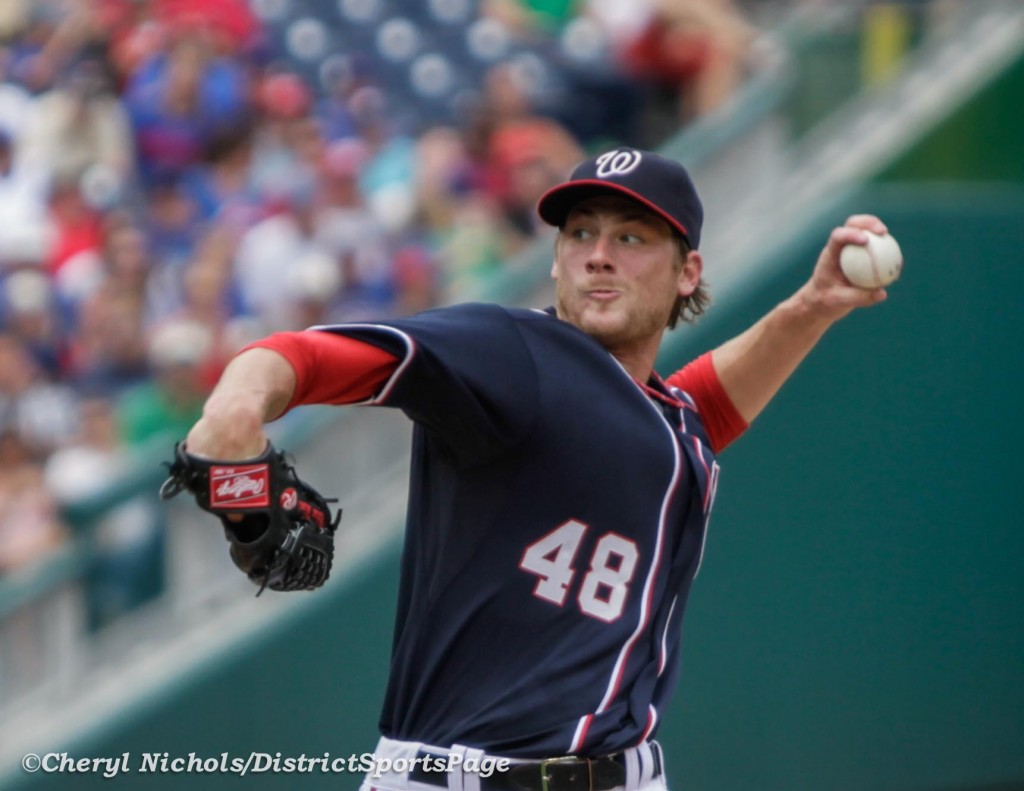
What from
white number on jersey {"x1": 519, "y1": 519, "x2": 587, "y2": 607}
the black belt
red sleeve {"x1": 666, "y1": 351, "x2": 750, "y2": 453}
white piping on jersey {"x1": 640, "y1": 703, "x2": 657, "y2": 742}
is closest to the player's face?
white number on jersey {"x1": 519, "y1": 519, "x2": 587, "y2": 607}

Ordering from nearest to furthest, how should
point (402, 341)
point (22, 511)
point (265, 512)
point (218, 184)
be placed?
point (265, 512) → point (402, 341) → point (22, 511) → point (218, 184)

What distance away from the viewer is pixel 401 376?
2582mm

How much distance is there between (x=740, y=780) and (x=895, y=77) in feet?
9.41

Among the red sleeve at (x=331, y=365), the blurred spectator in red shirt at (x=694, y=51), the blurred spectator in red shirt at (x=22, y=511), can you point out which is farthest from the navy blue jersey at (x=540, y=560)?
the blurred spectator in red shirt at (x=694, y=51)

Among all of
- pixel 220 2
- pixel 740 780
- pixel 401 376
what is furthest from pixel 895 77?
pixel 401 376

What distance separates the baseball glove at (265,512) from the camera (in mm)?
2254

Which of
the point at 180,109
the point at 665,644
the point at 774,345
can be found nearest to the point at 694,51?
the point at 180,109

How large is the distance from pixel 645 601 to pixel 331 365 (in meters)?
0.84

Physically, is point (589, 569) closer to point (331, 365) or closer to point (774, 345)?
point (331, 365)

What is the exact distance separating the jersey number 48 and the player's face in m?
0.40

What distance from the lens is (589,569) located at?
2.91 meters

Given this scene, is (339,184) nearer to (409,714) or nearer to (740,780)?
(740,780)

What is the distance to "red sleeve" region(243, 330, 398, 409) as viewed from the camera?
2.40 meters

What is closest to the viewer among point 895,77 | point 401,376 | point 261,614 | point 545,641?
point 401,376
